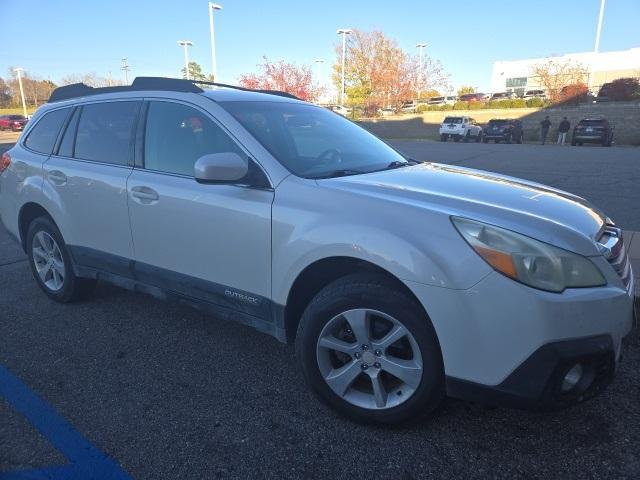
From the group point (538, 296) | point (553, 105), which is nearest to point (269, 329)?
point (538, 296)

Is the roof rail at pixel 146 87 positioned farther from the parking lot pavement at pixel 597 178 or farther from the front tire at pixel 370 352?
the parking lot pavement at pixel 597 178

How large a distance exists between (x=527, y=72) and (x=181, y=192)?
8778 centimetres

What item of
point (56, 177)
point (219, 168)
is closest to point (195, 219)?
point (219, 168)

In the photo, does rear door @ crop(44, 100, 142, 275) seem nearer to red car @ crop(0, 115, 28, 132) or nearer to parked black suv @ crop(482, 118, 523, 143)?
parked black suv @ crop(482, 118, 523, 143)

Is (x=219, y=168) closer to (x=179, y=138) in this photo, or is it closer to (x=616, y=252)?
(x=179, y=138)

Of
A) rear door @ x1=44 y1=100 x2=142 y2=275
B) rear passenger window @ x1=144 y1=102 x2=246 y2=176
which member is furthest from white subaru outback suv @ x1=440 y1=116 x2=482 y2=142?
rear passenger window @ x1=144 y1=102 x2=246 y2=176

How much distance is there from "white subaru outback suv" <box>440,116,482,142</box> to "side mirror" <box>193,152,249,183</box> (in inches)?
1212

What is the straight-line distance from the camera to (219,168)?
8.35 ft

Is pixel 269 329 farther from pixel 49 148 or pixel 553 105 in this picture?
pixel 553 105

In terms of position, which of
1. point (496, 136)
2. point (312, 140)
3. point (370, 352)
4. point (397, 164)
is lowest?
point (496, 136)

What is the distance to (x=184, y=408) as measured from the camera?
2.64 metres

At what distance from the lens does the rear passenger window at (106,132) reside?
342 cm

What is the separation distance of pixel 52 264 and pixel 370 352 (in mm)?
3142

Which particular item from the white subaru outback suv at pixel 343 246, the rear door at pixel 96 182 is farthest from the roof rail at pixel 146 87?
the rear door at pixel 96 182
